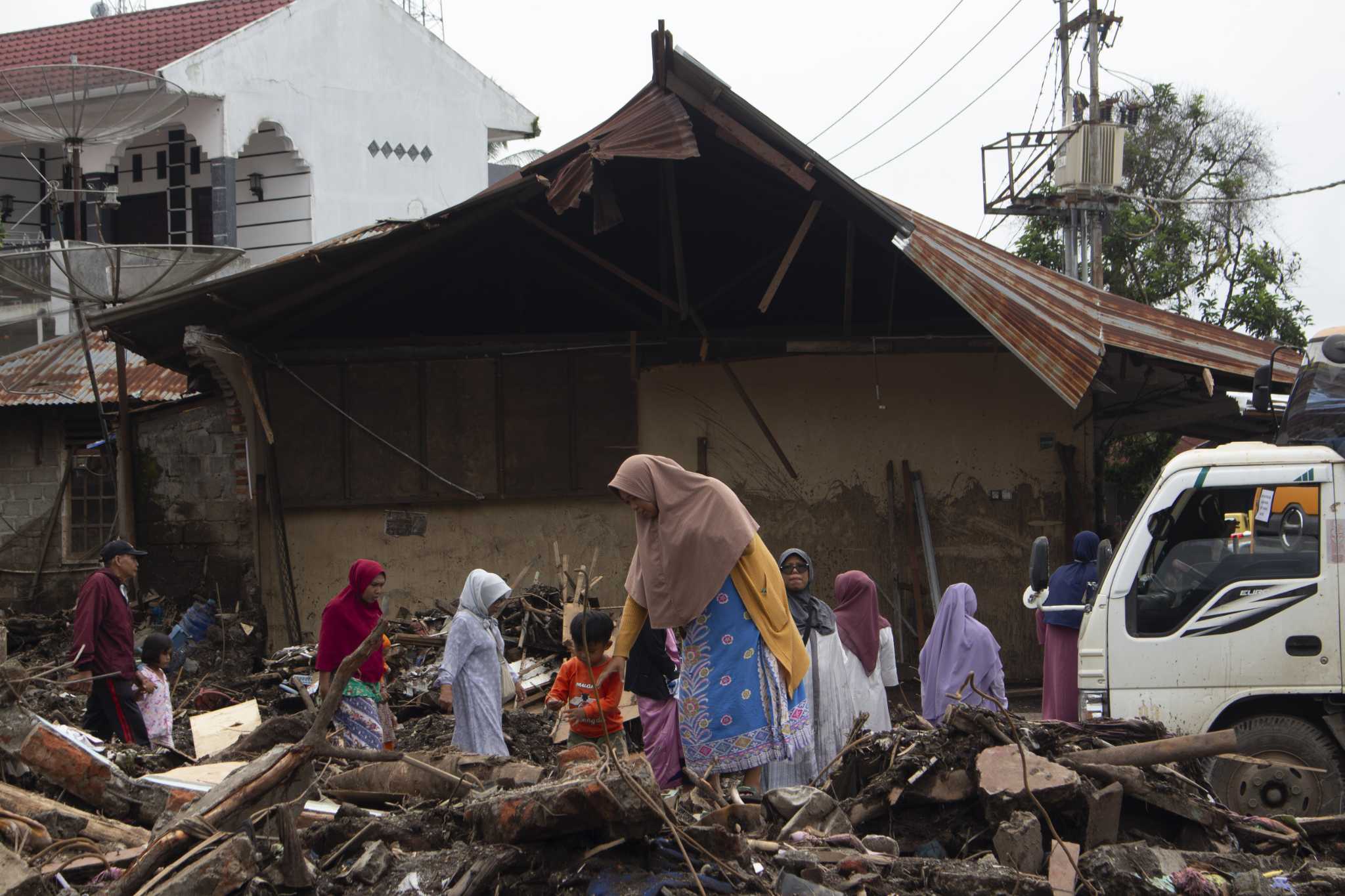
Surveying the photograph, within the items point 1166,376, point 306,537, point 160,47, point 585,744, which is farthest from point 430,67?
→ point 585,744

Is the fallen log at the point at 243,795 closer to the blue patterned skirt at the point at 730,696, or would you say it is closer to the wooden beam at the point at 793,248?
the blue patterned skirt at the point at 730,696

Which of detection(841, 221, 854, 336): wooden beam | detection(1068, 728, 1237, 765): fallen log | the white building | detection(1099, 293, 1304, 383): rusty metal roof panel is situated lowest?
detection(1068, 728, 1237, 765): fallen log

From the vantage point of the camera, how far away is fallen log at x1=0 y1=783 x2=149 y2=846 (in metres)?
4.66

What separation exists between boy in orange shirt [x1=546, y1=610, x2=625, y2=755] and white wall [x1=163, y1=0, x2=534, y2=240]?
15537 millimetres

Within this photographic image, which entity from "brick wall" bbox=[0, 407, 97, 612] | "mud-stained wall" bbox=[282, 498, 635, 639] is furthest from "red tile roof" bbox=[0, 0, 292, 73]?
"mud-stained wall" bbox=[282, 498, 635, 639]

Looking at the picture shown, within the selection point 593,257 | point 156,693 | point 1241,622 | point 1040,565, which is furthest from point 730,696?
point 593,257

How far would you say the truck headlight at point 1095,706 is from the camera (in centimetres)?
626

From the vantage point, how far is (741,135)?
8562 mm

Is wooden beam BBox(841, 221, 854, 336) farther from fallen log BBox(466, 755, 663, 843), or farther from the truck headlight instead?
fallen log BBox(466, 755, 663, 843)

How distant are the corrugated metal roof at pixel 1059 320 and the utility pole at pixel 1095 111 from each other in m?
9.44

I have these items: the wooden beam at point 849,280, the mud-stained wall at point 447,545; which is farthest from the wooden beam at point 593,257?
the mud-stained wall at point 447,545

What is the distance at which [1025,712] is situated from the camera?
9.58 m

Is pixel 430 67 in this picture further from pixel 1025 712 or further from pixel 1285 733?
pixel 1285 733

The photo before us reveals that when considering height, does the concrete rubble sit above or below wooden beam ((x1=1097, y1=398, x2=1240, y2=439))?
below
